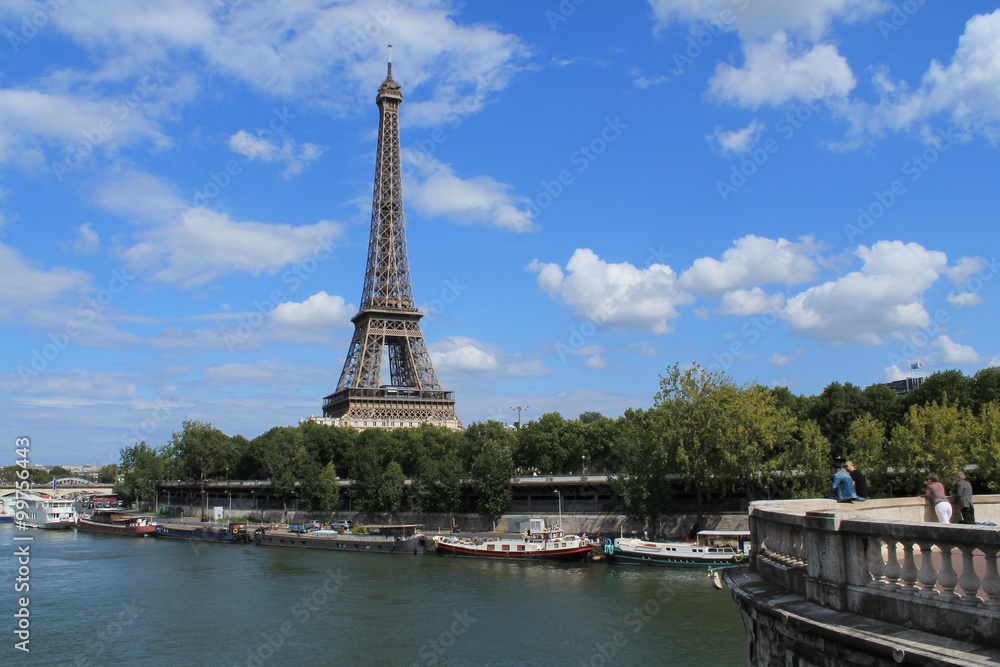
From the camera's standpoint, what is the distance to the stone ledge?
19.5 ft

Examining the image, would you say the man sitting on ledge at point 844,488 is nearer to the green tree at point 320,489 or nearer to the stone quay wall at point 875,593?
the stone quay wall at point 875,593

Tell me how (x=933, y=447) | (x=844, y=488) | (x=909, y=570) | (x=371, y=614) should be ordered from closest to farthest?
(x=909, y=570) < (x=844, y=488) < (x=371, y=614) < (x=933, y=447)

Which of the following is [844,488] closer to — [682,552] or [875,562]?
[875,562]

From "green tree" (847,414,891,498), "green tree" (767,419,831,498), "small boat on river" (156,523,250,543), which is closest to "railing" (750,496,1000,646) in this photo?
"green tree" (847,414,891,498)

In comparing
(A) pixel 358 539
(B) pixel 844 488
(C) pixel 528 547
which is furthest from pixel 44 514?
(B) pixel 844 488

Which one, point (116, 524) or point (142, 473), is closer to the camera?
point (116, 524)

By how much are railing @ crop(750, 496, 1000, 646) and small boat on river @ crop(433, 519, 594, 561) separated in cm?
4576

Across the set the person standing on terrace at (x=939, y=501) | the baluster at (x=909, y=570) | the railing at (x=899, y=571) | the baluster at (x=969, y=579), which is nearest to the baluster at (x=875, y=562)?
the railing at (x=899, y=571)

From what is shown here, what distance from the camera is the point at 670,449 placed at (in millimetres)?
58000

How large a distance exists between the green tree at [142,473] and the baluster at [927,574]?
388 ft

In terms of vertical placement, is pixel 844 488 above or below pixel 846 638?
above

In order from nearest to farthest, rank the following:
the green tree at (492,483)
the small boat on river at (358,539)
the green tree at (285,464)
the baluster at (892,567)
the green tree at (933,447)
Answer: the baluster at (892,567) < the green tree at (933,447) < the small boat on river at (358,539) < the green tree at (492,483) < the green tree at (285,464)

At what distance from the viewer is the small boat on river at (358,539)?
60.4 meters

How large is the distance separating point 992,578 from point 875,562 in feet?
3.60
